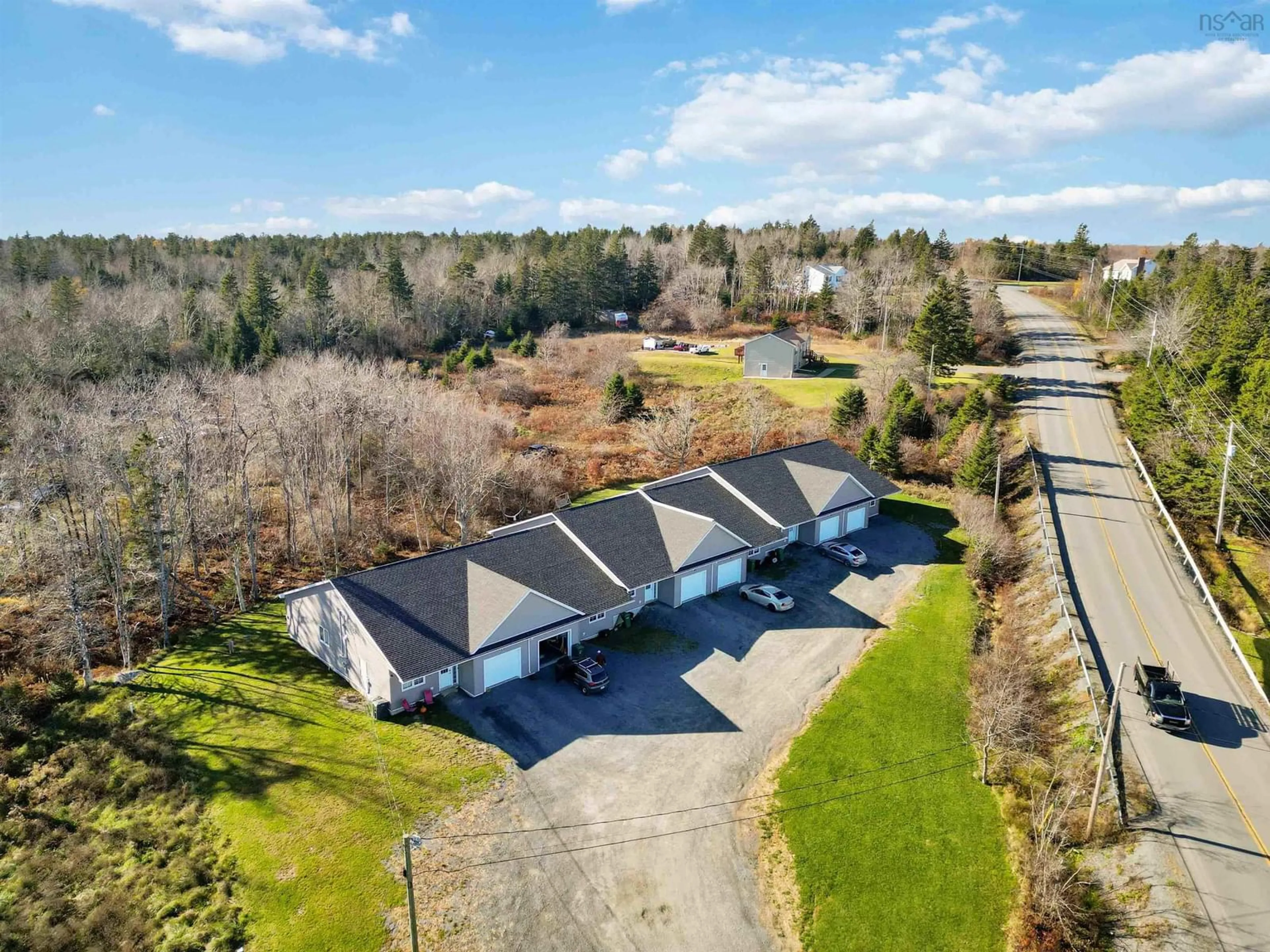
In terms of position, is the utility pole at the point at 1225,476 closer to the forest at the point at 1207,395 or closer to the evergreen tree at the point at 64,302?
the forest at the point at 1207,395

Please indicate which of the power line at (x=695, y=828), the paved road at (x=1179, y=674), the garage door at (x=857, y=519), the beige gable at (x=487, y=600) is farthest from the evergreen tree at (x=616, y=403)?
the power line at (x=695, y=828)

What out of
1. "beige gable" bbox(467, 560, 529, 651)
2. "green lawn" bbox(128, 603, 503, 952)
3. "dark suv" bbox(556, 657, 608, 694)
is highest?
"beige gable" bbox(467, 560, 529, 651)

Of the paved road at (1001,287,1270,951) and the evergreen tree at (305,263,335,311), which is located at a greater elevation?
the evergreen tree at (305,263,335,311)

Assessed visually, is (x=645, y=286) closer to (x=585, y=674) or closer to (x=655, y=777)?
(x=585, y=674)

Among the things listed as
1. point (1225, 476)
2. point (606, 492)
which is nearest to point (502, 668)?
point (606, 492)

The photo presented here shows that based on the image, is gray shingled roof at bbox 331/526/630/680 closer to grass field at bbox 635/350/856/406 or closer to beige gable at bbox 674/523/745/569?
beige gable at bbox 674/523/745/569

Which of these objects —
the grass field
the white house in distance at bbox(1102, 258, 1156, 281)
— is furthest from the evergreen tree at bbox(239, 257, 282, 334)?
the white house in distance at bbox(1102, 258, 1156, 281)

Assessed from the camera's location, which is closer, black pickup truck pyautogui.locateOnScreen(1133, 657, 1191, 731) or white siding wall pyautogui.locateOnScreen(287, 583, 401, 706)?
black pickup truck pyautogui.locateOnScreen(1133, 657, 1191, 731)
